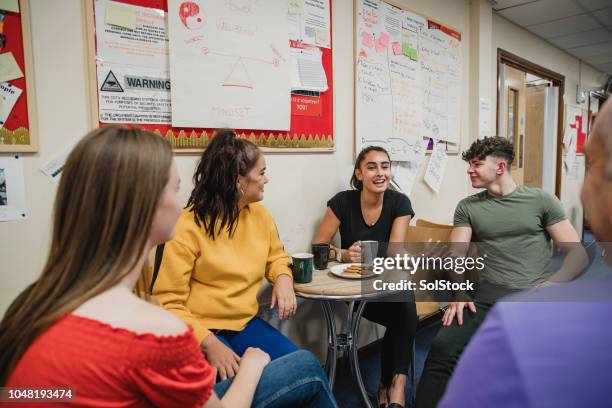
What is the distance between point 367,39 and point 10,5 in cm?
176

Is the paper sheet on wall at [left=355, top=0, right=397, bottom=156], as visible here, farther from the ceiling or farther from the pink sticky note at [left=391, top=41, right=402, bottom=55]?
the ceiling

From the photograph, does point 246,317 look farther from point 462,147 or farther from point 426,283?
point 462,147

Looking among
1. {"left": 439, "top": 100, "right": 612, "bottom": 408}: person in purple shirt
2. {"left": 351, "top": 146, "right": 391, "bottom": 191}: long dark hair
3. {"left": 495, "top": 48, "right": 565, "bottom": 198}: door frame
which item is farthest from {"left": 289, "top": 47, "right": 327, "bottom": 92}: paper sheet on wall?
{"left": 495, "top": 48, "right": 565, "bottom": 198}: door frame

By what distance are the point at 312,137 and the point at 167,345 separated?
1651 millimetres

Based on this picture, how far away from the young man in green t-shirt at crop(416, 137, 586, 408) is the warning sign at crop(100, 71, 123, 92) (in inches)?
63.4

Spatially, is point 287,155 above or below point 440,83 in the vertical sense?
below

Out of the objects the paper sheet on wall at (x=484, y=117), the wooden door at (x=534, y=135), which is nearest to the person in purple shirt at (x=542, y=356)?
the paper sheet on wall at (x=484, y=117)

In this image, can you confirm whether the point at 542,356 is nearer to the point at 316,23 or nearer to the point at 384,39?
the point at 316,23

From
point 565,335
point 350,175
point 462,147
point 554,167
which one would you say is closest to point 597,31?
point 554,167

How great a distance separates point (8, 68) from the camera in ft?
4.23

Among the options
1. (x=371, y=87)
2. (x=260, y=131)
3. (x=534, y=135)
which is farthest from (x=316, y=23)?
(x=534, y=135)

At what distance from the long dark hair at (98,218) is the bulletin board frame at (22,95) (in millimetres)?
801

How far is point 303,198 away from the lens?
2.17 metres

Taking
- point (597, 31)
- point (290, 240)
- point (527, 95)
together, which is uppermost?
point (597, 31)
